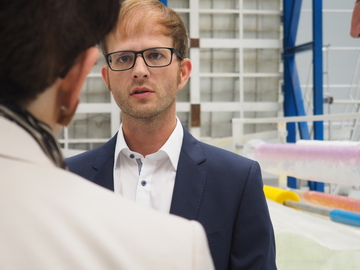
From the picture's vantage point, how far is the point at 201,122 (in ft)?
15.7

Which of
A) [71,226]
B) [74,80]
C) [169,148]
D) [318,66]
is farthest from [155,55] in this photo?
[318,66]

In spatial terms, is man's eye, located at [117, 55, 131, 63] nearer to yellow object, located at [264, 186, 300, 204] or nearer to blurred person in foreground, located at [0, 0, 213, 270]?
blurred person in foreground, located at [0, 0, 213, 270]

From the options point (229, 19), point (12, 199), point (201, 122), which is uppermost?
point (229, 19)

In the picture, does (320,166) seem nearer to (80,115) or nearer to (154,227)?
(154,227)

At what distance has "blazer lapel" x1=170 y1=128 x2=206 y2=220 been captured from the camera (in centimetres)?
111

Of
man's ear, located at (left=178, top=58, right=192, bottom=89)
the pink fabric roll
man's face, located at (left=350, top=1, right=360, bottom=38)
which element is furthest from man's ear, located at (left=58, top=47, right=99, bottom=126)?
the pink fabric roll

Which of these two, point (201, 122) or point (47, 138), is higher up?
point (47, 138)

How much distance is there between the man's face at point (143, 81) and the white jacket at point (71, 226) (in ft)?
2.38

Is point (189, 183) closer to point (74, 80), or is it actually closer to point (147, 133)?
point (147, 133)

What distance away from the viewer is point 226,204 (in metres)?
1.11

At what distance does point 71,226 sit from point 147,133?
2.64ft

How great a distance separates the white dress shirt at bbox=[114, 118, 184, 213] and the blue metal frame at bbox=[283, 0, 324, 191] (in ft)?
11.4

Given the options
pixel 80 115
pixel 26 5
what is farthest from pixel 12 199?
pixel 80 115

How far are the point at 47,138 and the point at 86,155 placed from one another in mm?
818
